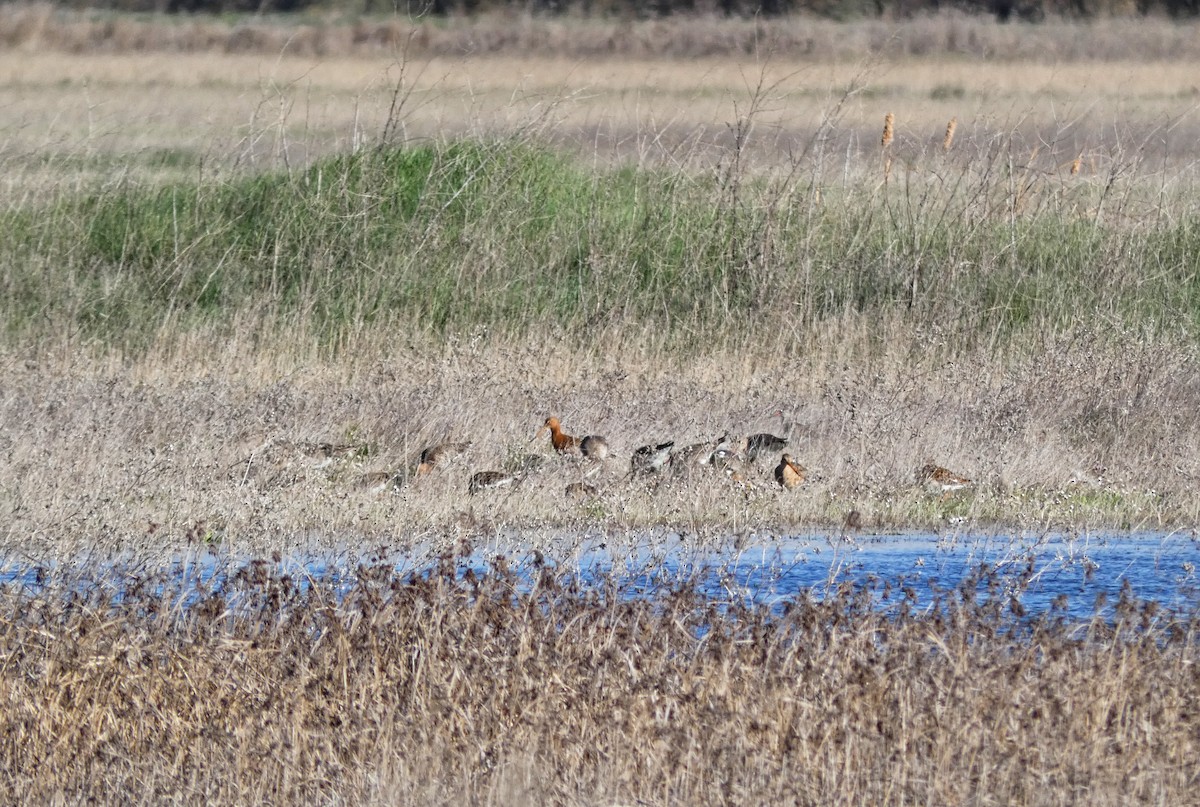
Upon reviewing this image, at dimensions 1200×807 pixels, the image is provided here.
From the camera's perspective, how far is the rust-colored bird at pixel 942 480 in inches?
304

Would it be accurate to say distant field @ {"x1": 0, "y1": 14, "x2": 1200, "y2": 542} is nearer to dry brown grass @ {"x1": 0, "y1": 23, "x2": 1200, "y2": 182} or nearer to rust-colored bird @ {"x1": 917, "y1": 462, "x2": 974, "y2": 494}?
rust-colored bird @ {"x1": 917, "y1": 462, "x2": 974, "y2": 494}

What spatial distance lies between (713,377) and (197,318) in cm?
336

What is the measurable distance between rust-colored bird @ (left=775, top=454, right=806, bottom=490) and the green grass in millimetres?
3342

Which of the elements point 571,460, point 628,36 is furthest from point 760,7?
point 571,460

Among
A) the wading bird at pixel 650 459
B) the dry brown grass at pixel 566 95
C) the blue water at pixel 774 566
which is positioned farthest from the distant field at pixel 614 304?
the blue water at pixel 774 566

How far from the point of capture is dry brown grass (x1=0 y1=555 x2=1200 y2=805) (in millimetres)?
3998

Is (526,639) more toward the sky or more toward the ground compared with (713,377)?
more toward the sky

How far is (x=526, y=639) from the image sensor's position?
179 inches

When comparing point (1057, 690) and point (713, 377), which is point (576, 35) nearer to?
point (713, 377)

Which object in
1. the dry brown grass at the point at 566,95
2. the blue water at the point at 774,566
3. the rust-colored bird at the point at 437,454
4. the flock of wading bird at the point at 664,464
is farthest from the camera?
the dry brown grass at the point at 566,95

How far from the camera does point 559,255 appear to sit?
12.0 meters

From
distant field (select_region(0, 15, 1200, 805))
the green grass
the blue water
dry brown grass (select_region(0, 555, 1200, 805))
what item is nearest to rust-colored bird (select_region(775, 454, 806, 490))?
distant field (select_region(0, 15, 1200, 805))

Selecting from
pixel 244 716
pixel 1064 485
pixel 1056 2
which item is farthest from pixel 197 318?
pixel 1056 2

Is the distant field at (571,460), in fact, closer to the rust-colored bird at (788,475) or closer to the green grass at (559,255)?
the green grass at (559,255)
